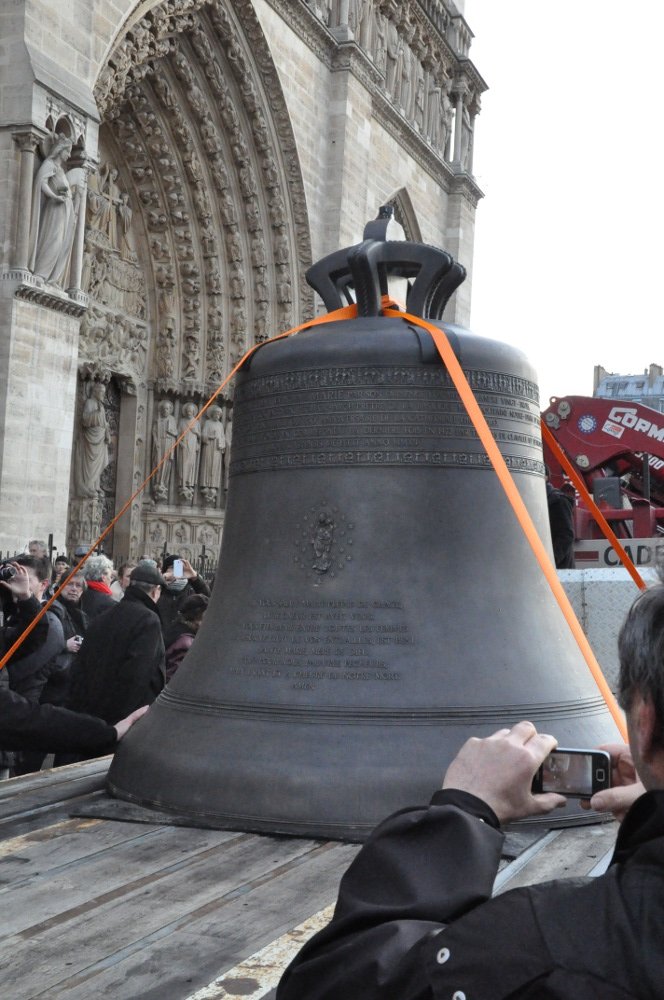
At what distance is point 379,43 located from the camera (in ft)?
63.4

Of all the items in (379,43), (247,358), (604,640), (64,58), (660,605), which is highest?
(379,43)

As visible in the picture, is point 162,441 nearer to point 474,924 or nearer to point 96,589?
point 96,589

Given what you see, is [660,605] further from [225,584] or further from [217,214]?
[217,214]

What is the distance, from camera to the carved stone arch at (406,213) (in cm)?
2080

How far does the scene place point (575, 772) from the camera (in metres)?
1.15

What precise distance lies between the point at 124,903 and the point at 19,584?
2.56 metres

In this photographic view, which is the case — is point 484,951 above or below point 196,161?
below

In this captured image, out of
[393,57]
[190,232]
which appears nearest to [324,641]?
[190,232]

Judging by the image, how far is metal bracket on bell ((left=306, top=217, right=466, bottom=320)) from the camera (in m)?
2.62

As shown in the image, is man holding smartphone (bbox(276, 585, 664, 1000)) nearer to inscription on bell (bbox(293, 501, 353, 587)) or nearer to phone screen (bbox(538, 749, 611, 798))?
phone screen (bbox(538, 749, 611, 798))

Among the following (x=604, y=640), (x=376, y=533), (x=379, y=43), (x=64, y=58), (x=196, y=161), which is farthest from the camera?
(x=379, y=43)

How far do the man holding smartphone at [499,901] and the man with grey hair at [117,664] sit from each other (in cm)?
286

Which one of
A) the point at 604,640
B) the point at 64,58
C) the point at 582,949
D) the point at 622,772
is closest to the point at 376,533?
the point at 622,772

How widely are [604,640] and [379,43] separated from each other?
15.9 metres
